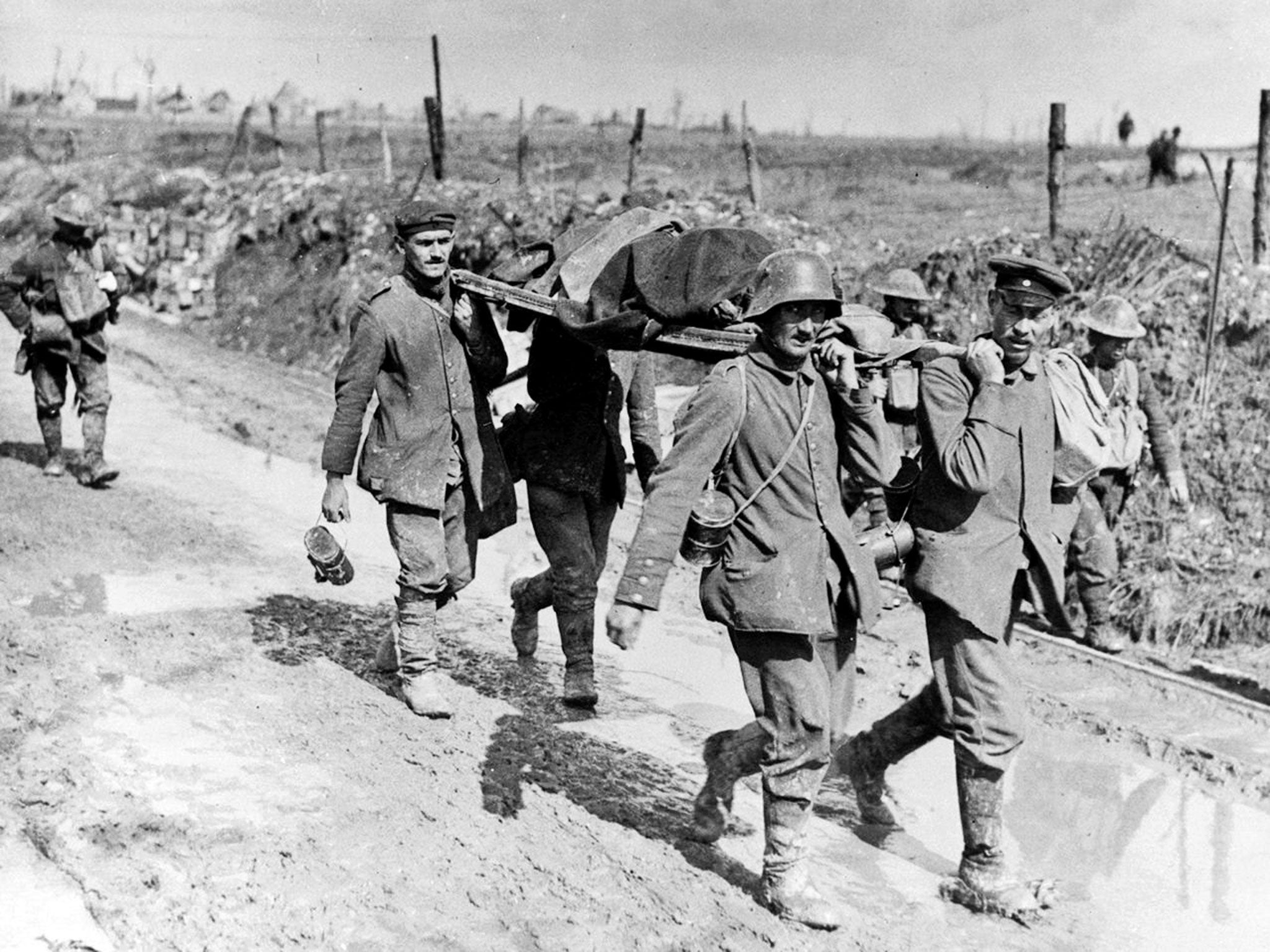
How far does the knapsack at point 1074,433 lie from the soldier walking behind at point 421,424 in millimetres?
2432

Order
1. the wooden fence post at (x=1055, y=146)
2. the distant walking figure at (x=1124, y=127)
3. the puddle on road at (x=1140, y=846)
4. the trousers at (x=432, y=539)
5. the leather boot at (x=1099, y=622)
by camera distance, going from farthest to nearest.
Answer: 1. the distant walking figure at (x=1124, y=127)
2. the wooden fence post at (x=1055, y=146)
3. the leather boot at (x=1099, y=622)
4. the trousers at (x=432, y=539)
5. the puddle on road at (x=1140, y=846)

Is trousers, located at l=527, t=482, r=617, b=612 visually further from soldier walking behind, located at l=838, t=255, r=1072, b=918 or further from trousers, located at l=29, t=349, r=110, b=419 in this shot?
trousers, located at l=29, t=349, r=110, b=419

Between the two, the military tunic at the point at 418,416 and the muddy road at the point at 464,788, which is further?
the military tunic at the point at 418,416

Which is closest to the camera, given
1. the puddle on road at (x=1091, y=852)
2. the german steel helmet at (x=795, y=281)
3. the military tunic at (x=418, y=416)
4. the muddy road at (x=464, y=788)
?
the german steel helmet at (x=795, y=281)

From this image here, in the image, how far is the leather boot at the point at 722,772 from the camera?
503 centimetres

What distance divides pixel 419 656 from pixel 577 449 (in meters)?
1.18

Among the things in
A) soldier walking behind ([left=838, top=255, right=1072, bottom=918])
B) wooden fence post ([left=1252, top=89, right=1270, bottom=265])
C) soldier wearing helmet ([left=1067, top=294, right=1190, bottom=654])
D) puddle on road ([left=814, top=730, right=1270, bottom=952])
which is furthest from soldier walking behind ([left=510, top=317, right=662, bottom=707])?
wooden fence post ([left=1252, top=89, right=1270, bottom=265])

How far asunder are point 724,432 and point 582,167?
24.8 metres

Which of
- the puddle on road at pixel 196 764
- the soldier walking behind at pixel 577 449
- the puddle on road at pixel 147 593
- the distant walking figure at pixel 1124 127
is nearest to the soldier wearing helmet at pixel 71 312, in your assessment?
the puddle on road at pixel 147 593

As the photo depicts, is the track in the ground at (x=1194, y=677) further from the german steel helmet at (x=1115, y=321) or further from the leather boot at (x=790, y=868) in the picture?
the leather boot at (x=790, y=868)

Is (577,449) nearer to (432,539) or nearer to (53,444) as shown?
(432,539)

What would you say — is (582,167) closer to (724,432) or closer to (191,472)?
(191,472)

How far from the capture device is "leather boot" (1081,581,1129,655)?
8148 mm

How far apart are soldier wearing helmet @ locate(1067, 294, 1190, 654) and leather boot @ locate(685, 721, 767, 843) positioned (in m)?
3.18
